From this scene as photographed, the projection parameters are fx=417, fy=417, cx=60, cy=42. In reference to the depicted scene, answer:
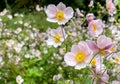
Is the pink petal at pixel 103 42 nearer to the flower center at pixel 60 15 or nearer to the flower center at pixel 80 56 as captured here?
the flower center at pixel 80 56

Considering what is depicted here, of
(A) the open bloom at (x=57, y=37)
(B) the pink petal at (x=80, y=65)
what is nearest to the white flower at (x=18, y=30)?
(A) the open bloom at (x=57, y=37)

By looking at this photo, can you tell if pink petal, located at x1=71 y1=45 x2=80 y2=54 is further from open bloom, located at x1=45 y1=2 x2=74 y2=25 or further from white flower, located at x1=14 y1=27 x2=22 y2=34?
white flower, located at x1=14 y1=27 x2=22 y2=34

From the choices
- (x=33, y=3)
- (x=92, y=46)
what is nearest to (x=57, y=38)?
(x=92, y=46)

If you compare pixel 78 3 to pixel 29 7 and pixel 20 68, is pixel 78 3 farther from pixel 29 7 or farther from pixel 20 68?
pixel 20 68

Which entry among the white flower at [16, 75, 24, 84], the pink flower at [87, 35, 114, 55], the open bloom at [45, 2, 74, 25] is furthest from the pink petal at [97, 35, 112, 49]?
the white flower at [16, 75, 24, 84]

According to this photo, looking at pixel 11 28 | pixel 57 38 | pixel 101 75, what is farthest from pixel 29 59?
pixel 101 75

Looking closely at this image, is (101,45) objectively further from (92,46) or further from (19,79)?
(19,79)
